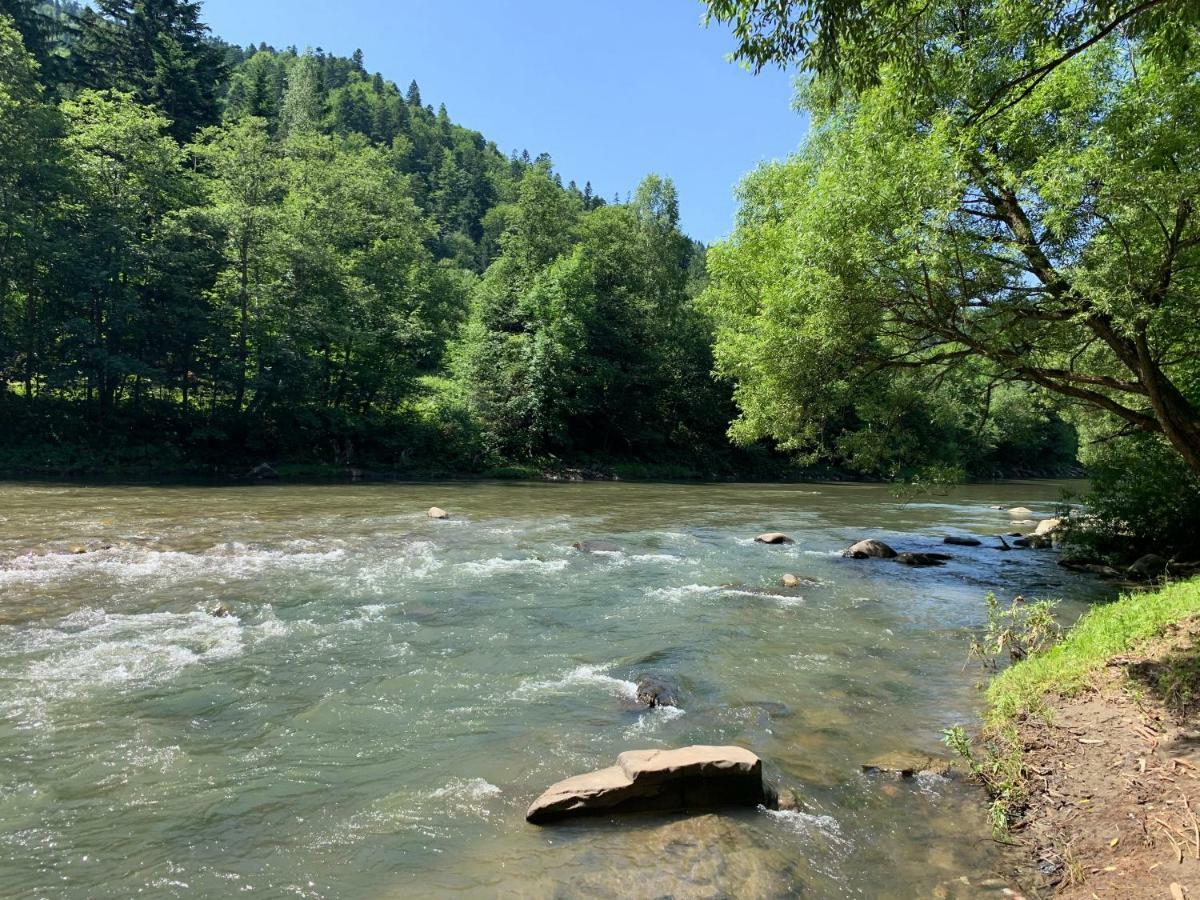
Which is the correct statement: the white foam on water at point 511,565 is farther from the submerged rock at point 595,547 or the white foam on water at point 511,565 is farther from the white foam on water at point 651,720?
the white foam on water at point 651,720

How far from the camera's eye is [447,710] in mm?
7414

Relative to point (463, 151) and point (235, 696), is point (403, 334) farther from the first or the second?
point (463, 151)

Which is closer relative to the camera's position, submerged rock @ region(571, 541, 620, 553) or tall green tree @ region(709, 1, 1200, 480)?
tall green tree @ region(709, 1, 1200, 480)

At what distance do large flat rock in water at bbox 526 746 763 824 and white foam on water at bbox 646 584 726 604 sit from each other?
6.77 meters

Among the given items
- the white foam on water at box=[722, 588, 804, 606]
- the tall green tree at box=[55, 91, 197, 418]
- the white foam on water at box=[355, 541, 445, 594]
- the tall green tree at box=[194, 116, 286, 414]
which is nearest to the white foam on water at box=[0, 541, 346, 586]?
the white foam on water at box=[355, 541, 445, 594]

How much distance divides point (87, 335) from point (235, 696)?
1275 inches

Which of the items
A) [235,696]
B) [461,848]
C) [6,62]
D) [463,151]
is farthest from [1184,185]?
[463,151]

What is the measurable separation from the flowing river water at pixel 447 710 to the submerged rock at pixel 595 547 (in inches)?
41.5

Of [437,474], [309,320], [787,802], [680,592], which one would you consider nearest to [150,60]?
[309,320]

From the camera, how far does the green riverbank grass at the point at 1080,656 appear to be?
6789mm

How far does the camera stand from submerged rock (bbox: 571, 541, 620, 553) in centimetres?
1730

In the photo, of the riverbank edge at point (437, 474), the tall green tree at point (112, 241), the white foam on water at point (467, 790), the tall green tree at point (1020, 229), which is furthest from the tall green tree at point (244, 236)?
the white foam on water at point (467, 790)

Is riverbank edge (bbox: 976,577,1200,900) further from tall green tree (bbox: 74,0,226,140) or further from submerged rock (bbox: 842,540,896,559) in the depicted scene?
tall green tree (bbox: 74,0,226,140)

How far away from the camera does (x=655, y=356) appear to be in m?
50.3
